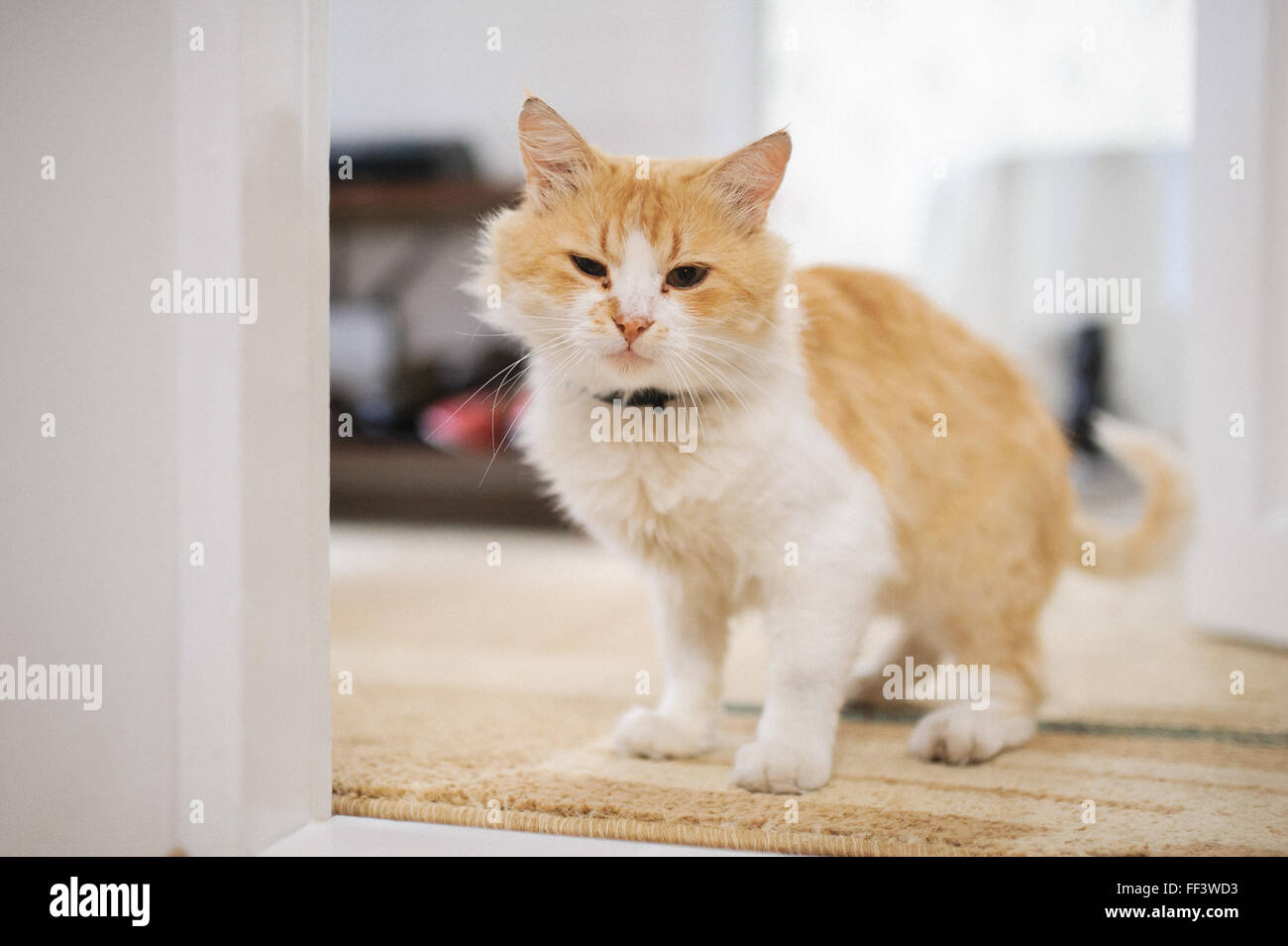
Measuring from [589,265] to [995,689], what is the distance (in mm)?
792

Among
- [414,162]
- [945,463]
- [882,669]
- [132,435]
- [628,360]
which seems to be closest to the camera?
[132,435]

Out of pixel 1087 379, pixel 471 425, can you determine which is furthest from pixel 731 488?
pixel 1087 379

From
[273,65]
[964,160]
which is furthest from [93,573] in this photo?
[964,160]

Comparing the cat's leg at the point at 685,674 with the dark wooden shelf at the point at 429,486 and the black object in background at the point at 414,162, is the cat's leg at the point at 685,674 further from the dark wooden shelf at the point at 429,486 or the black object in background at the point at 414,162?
the black object in background at the point at 414,162

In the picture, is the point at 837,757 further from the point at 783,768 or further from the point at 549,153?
the point at 549,153

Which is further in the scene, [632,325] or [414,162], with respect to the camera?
[414,162]

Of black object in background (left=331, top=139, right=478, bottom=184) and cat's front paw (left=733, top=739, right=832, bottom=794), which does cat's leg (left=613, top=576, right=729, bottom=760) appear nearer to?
cat's front paw (left=733, top=739, right=832, bottom=794)

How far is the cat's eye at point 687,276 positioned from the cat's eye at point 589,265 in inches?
3.0

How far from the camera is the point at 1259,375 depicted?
76.5 inches

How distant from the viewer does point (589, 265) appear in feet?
3.66

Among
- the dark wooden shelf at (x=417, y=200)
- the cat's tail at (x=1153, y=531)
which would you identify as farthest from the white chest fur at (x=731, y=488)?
the dark wooden shelf at (x=417, y=200)

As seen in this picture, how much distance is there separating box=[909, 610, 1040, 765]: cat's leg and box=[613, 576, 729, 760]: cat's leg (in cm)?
27
